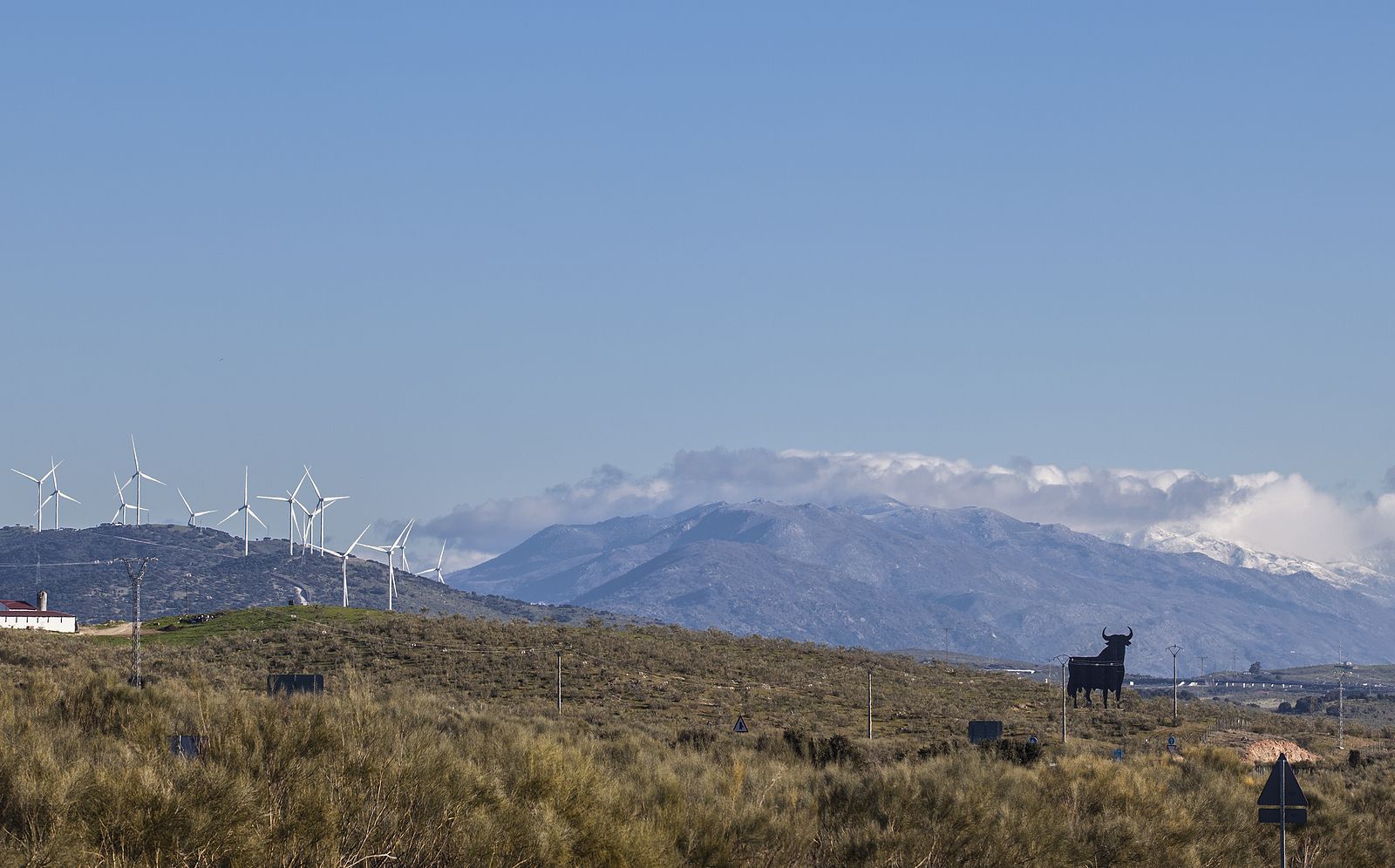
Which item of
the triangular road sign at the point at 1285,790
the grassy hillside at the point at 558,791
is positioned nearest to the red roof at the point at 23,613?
the grassy hillside at the point at 558,791

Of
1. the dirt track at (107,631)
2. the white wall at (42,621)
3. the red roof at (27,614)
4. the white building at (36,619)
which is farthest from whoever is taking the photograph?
the red roof at (27,614)

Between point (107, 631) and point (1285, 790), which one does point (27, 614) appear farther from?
point (1285, 790)

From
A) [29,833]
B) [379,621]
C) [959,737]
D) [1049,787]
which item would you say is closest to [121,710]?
[29,833]

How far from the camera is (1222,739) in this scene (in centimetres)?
6700

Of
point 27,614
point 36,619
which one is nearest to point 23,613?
point 27,614

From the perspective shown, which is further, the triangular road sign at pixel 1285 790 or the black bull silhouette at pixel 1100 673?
the black bull silhouette at pixel 1100 673

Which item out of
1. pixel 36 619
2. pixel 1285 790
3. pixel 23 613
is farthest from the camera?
pixel 23 613

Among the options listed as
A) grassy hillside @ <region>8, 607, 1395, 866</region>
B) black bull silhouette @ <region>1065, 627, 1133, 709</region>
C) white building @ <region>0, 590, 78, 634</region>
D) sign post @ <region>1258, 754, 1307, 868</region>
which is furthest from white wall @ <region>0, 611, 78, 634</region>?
sign post @ <region>1258, 754, 1307, 868</region>

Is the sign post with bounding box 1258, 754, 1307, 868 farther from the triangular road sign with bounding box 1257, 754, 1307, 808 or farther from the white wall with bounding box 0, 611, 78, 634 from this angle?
the white wall with bounding box 0, 611, 78, 634

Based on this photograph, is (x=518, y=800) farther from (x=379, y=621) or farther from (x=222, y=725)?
(x=379, y=621)

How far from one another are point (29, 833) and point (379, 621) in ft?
234

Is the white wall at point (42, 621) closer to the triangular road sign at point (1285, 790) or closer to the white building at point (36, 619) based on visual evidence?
the white building at point (36, 619)

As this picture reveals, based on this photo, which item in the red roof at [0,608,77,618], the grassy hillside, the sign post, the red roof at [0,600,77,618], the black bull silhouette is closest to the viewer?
the grassy hillside

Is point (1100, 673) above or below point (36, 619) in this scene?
below
